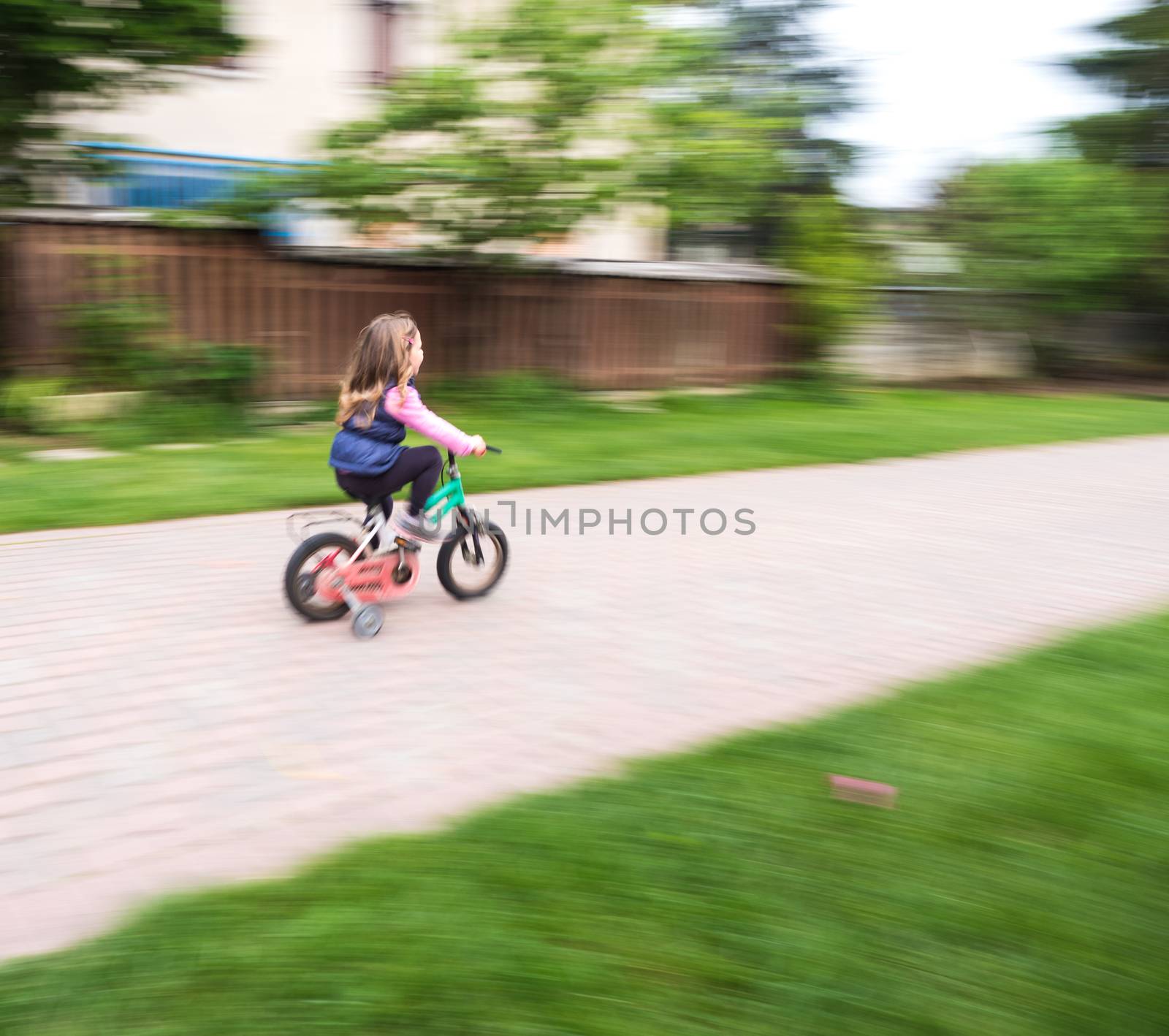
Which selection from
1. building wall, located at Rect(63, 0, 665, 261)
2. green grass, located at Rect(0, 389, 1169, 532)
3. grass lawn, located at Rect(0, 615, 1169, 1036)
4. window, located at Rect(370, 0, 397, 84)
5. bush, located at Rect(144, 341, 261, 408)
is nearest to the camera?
grass lawn, located at Rect(0, 615, 1169, 1036)

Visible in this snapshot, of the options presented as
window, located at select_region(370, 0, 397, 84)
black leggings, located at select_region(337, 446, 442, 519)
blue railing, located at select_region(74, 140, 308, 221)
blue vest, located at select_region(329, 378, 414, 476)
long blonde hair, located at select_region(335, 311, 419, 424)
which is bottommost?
black leggings, located at select_region(337, 446, 442, 519)

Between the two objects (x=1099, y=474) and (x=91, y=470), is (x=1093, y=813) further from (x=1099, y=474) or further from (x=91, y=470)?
(x=1099, y=474)

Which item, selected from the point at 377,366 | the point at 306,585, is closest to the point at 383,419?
the point at 377,366

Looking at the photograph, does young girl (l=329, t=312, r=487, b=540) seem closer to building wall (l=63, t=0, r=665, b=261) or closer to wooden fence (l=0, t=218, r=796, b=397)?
wooden fence (l=0, t=218, r=796, b=397)

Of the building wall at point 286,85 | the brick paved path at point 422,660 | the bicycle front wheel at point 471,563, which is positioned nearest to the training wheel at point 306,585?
the brick paved path at point 422,660

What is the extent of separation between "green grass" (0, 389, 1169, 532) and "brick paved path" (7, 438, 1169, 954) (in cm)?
50

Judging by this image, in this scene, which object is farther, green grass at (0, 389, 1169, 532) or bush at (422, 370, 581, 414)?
bush at (422, 370, 581, 414)

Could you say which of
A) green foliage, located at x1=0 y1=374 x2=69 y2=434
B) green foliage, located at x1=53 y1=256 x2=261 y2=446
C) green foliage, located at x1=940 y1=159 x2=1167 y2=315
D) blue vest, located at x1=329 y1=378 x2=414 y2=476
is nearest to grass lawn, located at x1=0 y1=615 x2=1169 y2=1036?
blue vest, located at x1=329 y1=378 x2=414 y2=476

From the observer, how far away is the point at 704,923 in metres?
2.90

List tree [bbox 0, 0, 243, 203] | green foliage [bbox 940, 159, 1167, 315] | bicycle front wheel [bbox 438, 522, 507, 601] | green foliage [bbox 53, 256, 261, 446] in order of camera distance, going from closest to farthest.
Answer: bicycle front wheel [bbox 438, 522, 507, 601] → tree [bbox 0, 0, 243, 203] → green foliage [bbox 53, 256, 261, 446] → green foliage [bbox 940, 159, 1167, 315]

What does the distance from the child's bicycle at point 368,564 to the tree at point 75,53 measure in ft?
22.1

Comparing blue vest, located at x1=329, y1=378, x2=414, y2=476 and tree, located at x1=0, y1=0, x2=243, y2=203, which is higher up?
tree, located at x1=0, y1=0, x2=243, y2=203

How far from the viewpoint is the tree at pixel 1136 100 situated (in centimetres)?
2497

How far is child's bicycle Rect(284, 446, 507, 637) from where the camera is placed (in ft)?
17.6
